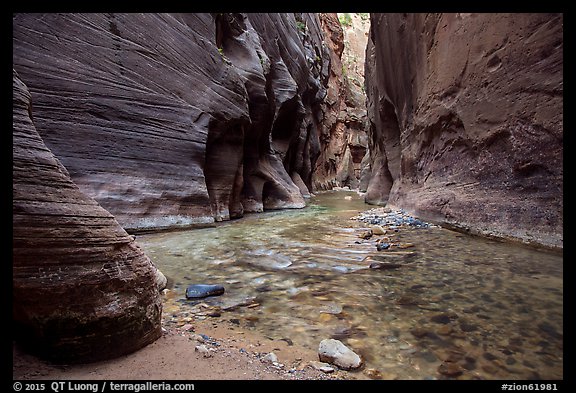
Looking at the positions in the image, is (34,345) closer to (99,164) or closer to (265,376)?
(265,376)

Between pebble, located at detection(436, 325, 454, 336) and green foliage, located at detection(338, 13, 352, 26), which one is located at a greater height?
green foliage, located at detection(338, 13, 352, 26)

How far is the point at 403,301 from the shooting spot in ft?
9.25

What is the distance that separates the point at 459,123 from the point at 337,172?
1569 inches

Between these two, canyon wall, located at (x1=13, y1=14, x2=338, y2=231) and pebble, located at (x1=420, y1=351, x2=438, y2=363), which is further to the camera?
canyon wall, located at (x1=13, y1=14, x2=338, y2=231)

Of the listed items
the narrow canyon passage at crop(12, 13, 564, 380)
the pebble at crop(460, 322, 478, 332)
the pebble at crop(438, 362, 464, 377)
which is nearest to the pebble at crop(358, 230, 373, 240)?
the narrow canyon passage at crop(12, 13, 564, 380)

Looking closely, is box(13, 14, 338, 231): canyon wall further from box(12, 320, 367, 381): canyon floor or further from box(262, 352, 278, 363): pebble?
box(262, 352, 278, 363): pebble

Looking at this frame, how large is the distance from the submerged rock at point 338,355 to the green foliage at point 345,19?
183ft

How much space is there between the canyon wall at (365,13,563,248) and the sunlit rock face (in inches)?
193

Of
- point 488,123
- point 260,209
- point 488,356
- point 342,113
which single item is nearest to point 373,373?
point 488,356

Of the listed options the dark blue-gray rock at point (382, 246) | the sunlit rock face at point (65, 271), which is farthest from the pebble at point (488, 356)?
the dark blue-gray rock at point (382, 246)

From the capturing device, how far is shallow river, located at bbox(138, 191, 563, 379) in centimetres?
Answer: 194

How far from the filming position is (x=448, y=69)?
7082 millimetres
